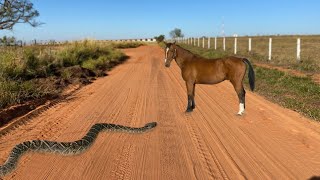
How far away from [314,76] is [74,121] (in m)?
11.6

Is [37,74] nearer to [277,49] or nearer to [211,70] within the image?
[211,70]

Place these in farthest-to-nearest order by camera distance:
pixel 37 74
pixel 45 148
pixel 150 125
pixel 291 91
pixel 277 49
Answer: pixel 277 49, pixel 37 74, pixel 291 91, pixel 150 125, pixel 45 148

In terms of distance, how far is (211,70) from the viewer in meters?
9.75

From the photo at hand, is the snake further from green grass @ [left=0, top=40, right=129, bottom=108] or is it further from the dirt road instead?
green grass @ [left=0, top=40, right=129, bottom=108]

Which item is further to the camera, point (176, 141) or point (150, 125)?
point (150, 125)

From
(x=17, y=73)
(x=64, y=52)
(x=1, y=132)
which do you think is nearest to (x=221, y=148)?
(x=1, y=132)

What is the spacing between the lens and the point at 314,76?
16.2 m

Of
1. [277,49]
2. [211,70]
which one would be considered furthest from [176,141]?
[277,49]

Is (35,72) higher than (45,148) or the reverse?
higher

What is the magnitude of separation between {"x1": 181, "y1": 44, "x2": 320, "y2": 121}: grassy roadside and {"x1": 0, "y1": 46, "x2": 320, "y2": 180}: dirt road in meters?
0.54

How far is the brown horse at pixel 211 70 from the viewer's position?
952cm

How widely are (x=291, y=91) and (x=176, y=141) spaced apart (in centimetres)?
744

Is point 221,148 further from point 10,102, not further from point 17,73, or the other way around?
point 17,73

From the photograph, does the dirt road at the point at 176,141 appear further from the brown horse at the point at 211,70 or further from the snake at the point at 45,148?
the brown horse at the point at 211,70
